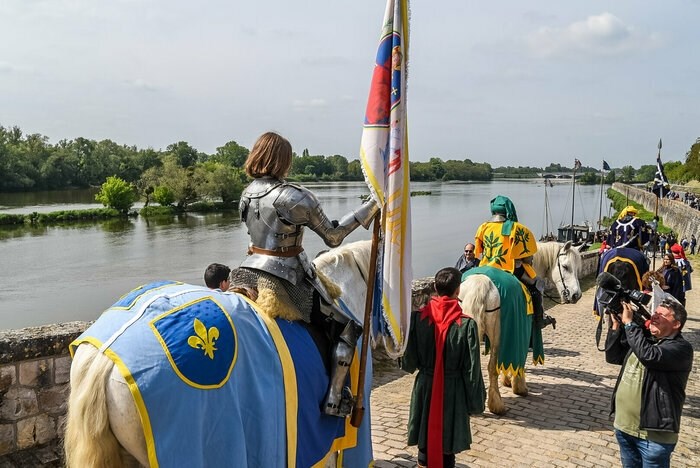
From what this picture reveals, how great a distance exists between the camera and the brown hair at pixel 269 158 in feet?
11.0

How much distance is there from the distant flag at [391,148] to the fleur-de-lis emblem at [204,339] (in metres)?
1.22

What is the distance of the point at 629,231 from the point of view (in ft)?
30.2

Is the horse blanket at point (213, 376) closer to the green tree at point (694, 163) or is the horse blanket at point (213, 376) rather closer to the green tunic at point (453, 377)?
the green tunic at point (453, 377)

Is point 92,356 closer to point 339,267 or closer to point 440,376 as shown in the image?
point 339,267

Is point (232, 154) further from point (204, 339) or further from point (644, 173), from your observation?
point (644, 173)

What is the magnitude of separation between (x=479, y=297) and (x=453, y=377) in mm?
1960

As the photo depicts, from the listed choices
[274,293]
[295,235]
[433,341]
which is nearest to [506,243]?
[433,341]

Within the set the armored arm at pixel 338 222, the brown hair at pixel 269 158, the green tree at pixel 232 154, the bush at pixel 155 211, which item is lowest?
the bush at pixel 155 211

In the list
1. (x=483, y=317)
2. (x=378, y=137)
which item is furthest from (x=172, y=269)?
(x=378, y=137)

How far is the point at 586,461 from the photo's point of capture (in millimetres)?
5188

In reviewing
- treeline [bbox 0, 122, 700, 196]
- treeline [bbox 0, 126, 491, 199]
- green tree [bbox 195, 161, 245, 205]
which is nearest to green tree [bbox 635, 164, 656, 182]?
treeline [bbox 0, 122, 700, 196]

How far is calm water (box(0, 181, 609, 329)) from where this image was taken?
26875mm

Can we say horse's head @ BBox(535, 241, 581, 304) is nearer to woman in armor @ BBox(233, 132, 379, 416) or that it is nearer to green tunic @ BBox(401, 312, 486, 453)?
green tunic @ BBox(401, 312, 486, 453)

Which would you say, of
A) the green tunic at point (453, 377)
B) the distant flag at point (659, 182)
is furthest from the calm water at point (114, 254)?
the green tunic at point (453, 377)
